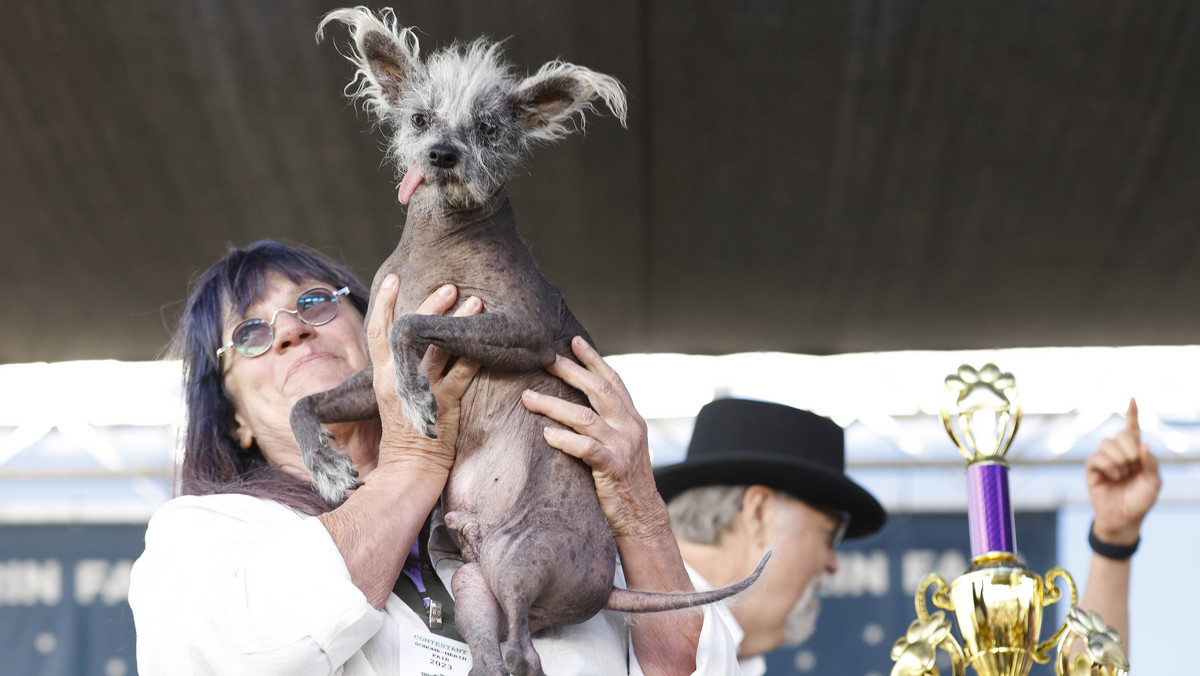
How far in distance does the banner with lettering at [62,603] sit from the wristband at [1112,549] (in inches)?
171

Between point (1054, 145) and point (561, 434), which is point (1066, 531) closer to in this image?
point (1054, 145)

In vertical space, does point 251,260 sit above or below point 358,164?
below

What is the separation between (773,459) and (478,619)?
4.75 feet

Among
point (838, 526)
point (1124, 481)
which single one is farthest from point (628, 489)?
point (838, 526)

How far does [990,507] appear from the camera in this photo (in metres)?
1.72

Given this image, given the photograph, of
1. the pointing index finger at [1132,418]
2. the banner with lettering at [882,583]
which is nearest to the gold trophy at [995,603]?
the pointing index finger at [1132,418]

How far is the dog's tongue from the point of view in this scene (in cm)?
160

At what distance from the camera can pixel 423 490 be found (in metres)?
1.64

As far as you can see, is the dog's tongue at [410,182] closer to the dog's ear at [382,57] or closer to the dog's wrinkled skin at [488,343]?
the dog's wrinkled skin at [488,343]

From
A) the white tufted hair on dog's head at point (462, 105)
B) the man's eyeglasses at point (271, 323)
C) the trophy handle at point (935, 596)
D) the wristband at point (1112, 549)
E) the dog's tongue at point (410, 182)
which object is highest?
the white tufted hair on dog's head at point (462, 105)

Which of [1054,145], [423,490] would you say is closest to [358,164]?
[1054,145]

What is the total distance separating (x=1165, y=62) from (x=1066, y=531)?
7.71 ft

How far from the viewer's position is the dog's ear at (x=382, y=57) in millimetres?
1691

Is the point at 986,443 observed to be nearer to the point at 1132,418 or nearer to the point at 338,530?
the point at 1132,418
